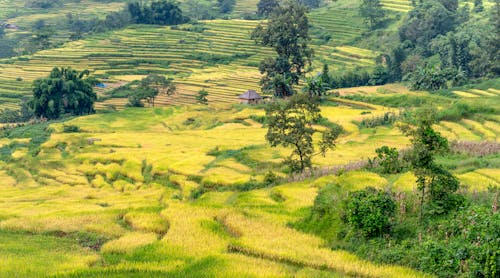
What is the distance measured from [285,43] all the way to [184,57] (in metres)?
23.8

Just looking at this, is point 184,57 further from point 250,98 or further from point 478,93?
point 478,93

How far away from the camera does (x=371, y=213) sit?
12.6 meters

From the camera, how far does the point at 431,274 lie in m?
10.6

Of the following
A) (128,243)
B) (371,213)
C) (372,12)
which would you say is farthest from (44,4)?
(371,213)

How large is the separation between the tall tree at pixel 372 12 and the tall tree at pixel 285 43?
27984 mm

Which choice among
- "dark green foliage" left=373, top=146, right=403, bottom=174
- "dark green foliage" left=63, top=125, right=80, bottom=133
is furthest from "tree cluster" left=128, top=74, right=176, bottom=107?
"dark green foliage" left=373, top=146, right=403, bottom=174

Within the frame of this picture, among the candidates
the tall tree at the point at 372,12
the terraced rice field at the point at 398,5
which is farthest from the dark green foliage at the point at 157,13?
the terraced rice field at the point at 398,5

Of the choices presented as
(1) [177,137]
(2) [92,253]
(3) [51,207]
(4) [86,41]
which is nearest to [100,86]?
(4) [86,41]

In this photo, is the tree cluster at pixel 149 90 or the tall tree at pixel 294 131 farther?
the tree cluster at pixel 149 90

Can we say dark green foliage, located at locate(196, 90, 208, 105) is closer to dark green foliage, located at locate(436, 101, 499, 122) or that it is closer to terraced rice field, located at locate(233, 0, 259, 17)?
dark green foliage, located at locate(436, 101, 499, 122)

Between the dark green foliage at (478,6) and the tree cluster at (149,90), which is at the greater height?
the dark green foliage at (478,6)

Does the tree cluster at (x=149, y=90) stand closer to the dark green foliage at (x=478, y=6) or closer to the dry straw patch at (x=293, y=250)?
the dry straw patch at (x=293, y=250)

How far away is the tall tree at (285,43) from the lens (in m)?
45.1

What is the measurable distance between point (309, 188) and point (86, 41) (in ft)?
199
